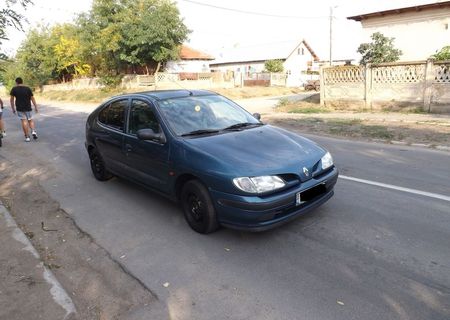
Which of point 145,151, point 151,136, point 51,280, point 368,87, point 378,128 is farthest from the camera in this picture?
point 368,87

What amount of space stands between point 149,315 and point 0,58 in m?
5.18

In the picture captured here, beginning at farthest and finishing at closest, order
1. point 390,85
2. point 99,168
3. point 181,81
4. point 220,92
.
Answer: point 181,81
point 220,92
point 390,85
point 99,168

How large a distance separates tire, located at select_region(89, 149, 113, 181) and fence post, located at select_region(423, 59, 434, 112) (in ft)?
38.4

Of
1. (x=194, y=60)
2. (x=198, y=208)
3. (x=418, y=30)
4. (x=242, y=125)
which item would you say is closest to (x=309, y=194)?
(x=198, y=208)

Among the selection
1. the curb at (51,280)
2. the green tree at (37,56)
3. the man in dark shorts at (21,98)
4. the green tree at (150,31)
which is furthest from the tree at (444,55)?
the green tree at (37,56)

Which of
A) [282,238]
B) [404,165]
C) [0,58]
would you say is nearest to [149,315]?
[282,238]

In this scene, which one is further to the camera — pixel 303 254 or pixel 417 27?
pixel 417 27

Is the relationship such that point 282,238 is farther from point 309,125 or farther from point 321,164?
point 309,125

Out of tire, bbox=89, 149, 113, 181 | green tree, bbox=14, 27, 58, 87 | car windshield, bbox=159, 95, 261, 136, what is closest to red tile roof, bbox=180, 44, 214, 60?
green tree, bbox=14, 27, 58, 87

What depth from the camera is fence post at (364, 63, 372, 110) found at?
15.0 metres

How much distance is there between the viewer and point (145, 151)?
4852mm

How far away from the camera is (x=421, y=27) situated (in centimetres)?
1786

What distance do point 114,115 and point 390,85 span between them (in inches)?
473

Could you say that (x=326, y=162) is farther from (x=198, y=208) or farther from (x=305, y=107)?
(x=305, y=107)
